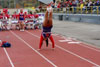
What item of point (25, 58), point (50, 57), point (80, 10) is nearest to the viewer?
point (25, 58)

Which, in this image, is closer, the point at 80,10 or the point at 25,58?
the point at 25,58

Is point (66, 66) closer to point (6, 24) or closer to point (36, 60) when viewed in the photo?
point (36, 60)

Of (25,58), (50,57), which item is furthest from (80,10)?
(25,58)

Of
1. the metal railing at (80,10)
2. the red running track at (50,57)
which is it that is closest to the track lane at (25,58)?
the red running track at (50,57)

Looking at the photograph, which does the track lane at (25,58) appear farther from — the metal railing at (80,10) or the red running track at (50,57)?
the metal railing at (80,10)

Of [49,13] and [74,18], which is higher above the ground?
[49,13]

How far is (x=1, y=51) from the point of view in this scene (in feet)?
41.4

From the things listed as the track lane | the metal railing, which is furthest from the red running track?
the metal railing

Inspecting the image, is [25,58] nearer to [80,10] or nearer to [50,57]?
[50,57]

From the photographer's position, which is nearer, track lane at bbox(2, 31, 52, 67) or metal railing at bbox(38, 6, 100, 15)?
track lane at bbox(2, 31, 52, 67)

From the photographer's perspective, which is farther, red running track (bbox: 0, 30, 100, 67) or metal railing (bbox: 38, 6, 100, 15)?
metal railing (bbox: 38, 6, 100, 15)

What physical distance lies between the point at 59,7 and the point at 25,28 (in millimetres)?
17012

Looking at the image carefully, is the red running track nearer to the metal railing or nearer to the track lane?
the track lane

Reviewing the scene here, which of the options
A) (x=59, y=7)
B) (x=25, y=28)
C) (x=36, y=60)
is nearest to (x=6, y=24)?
(x=25, y=28)
